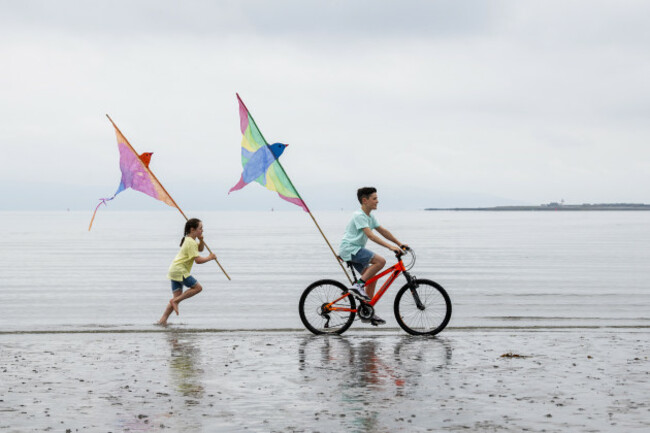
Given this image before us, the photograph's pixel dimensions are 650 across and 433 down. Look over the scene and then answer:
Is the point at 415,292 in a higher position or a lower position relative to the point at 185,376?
higher

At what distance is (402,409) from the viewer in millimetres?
7051

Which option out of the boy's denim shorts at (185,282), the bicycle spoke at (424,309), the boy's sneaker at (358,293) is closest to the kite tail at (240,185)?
the boy's denim shorts at (185,282)

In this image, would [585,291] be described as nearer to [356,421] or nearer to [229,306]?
[229,306]

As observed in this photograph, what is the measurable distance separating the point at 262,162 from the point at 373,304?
323 centimetres

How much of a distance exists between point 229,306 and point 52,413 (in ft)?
32.5

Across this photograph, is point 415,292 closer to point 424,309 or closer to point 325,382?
point 424,309

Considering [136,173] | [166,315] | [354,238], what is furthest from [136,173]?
[354,238]

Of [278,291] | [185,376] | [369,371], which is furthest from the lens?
[278,291]

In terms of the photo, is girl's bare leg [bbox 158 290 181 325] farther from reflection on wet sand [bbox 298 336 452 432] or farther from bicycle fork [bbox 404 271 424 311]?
bicycle fork [bbox 404 271 424 311]

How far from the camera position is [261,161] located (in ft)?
46.0

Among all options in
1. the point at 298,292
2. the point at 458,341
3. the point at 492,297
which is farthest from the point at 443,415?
the point at 298,292

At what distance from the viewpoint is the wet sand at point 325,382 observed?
262 inches

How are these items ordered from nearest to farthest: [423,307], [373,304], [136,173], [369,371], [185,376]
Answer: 1. [185,376]
2. [369,371]
3. [423,307]
4. [373,304]
5. [136,173]

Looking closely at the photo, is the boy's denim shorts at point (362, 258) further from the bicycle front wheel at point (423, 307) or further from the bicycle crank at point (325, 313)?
the bicycle crank at point (325, 313)
